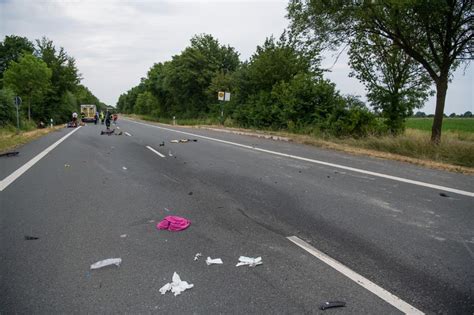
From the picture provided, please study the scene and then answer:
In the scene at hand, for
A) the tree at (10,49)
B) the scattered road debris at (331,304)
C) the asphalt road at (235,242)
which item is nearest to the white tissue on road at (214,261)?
the asphalt road at (235,242)

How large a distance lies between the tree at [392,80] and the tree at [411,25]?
3.53 meters

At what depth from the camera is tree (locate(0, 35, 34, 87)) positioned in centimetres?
6794

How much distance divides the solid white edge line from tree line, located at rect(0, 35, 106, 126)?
2776 centimetres

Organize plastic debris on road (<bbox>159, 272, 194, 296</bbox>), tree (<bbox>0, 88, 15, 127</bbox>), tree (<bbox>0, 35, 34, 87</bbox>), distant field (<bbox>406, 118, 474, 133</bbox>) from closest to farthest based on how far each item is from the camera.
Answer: plastic debris on road (<bbox>159, 272, 194, 296</bbox>)
tree (<bbox>0, 88, 15, 127</bbox>)
distant field (<bbox>406, 118, 474, 133</bbox>)
tree (<bbox>0, 35, 34, 87</bbox>)

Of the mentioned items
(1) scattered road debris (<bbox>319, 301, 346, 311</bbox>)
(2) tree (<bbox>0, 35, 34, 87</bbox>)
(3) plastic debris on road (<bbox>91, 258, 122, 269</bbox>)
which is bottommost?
(3) plastic debris on road (<bbox>91, 258, 122, 269</bbox>)

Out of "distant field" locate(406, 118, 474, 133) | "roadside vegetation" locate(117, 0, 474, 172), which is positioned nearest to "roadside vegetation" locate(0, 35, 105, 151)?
"roadside vegetation" locate(117, 0, 474, 172)

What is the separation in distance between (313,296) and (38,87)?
4455 cm

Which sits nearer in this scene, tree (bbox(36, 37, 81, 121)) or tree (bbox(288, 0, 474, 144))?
tree (bbox(288, 0, 474, 144))

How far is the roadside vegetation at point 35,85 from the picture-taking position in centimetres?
A: 2698

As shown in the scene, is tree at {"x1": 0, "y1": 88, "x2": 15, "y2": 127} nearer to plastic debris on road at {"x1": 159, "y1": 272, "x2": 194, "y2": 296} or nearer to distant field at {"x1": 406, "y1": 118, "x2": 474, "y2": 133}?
plastic debris on road at {"x1": 159, "y1": 272, "x2": 194, "y2": 296}

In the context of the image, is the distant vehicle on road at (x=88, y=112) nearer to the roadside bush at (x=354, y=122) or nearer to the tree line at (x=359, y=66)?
the tree line at (x=359, y=66)

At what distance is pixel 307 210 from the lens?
212 inches

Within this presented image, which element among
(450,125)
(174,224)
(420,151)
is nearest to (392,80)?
(420,151)

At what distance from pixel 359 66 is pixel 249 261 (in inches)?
721
